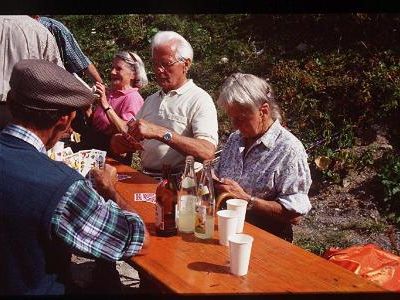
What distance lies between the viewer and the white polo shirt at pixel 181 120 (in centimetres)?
366

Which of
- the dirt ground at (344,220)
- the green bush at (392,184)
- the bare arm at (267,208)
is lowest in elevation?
the dirt ground at (344,220)

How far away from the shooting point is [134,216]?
2166mm

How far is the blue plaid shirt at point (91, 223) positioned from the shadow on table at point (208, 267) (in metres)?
0.25

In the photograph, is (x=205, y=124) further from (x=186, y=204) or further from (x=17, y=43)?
(x=17, y=43)

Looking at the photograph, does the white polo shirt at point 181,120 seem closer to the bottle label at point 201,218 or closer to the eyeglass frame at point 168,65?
the eyeglass frame at point 168,65

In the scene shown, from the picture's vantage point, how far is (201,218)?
2.39 metres

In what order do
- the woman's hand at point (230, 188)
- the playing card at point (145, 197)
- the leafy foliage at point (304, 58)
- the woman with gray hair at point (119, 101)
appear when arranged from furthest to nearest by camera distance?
the leafy foliage at point (304, 58) → the woman with gray hair at point (119, 101) → the playing card at point (145, 197) → the woman's hand at point (230, 188)

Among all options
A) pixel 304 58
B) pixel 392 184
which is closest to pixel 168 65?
pixel 392 184

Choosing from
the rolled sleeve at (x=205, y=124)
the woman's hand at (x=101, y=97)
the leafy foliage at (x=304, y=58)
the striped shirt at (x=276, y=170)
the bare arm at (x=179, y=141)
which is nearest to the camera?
the striped shirt at (x=276, y=170)

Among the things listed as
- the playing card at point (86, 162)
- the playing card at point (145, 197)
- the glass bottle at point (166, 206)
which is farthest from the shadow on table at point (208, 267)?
the playing card at point (86, 162)

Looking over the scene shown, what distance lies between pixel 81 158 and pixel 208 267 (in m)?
1.43

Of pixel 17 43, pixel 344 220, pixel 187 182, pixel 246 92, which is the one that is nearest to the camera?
pixel 187 182

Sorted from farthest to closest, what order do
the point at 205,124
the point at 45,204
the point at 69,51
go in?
the point at 69,51 < the point at 205,124 < the point at 45,204

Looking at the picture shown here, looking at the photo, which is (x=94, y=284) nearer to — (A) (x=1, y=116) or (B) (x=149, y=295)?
(B) (x=149, y=295)
